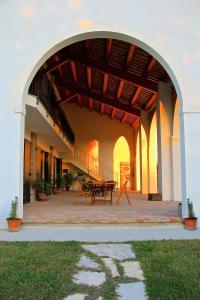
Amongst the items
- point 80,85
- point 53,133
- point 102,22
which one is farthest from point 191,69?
point 80,85

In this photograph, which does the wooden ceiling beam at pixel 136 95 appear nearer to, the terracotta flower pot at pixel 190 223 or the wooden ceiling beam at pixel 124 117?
the wooden ceiling beam at pixel 124 117

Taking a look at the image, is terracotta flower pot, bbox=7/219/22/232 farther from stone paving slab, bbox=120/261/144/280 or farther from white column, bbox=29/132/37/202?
white column, bbox=29/132/37/202

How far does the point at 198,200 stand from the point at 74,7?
14.9ft

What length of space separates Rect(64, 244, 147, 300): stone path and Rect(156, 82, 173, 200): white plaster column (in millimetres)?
7157

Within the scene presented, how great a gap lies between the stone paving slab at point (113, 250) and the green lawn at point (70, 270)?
12 cm

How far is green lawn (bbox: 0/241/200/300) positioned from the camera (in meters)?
3.02

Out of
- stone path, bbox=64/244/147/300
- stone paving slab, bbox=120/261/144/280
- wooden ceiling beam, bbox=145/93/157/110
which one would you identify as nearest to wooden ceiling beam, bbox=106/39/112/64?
wooden ceiling beam, bbox=145/93/157/110

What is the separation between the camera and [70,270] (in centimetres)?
368

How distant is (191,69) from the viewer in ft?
21.7

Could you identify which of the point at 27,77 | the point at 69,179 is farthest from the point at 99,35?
the point at 69,179

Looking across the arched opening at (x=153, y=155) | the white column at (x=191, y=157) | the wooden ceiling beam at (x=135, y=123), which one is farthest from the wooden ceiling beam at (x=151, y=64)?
the wooden ceiling beam at (x=135, y=123)

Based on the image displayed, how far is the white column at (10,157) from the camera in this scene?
20.1 ft

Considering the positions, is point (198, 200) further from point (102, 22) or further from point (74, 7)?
point (74, 7)

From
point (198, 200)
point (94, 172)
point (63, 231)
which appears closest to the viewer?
A: point (63, 231)
